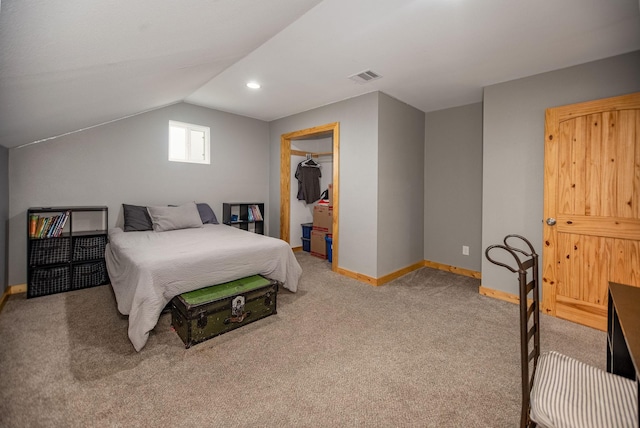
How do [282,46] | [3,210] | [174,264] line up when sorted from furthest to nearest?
[3,210], [282,46], [174,264]

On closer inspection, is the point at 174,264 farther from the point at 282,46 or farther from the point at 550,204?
the point at 550,204

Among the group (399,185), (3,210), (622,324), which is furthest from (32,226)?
(622,324)

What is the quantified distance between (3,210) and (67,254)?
697 mm

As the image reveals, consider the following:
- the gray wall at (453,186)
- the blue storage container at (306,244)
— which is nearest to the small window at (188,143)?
the blue storage container at (306,244)

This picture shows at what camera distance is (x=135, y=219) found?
3564 millimetres

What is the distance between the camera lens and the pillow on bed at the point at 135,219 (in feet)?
11.5

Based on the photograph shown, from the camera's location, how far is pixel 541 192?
2881 millimetres

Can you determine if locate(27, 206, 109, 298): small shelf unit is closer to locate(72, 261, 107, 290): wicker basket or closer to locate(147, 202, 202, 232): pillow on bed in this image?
locate(72, 261, 107, 290): wicker basket

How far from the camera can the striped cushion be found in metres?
0.92

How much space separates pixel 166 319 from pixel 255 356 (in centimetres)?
109

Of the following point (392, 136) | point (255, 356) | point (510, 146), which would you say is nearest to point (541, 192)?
point (510, 146)

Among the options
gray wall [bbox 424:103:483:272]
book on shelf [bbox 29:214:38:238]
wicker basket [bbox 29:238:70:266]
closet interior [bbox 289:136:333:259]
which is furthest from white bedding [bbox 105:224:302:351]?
gray wall [bbox 424:103:483:272]

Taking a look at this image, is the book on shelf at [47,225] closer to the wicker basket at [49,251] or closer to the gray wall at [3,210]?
the wicker basket at [49,251]

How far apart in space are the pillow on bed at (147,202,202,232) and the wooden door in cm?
406
